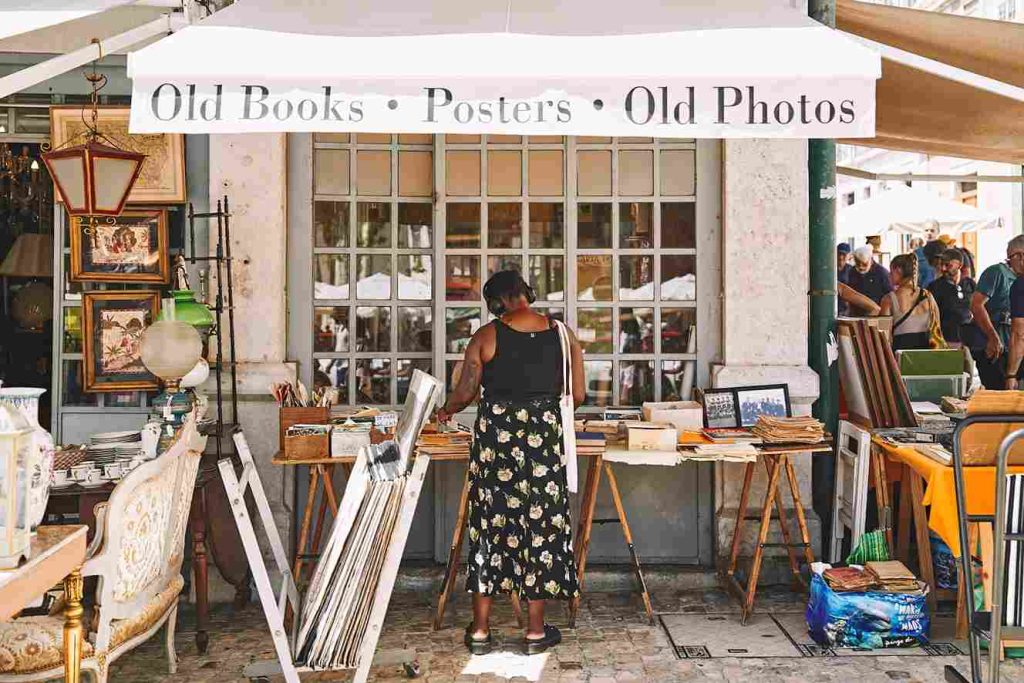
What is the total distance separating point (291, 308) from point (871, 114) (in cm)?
367

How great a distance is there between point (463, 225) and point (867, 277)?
5.78 m

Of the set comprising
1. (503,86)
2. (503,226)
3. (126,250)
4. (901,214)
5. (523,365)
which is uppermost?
(901,214)

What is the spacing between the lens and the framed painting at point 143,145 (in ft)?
19.7

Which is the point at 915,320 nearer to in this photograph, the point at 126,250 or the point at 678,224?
the point at 678,224

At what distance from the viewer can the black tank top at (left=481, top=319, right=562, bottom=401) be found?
5.11m

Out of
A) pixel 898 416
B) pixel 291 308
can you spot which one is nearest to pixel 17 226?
pixel 291 308

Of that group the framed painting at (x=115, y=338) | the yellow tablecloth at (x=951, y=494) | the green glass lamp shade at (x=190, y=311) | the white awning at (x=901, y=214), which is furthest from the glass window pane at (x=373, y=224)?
the white awning at (x=901, y=214)

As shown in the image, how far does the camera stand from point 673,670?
196 inches

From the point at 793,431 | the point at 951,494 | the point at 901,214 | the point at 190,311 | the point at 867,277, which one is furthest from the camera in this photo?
the point at 901,214

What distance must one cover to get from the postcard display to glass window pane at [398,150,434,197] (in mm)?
2353

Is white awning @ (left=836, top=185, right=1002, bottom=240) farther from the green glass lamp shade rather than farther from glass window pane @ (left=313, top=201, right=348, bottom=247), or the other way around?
the green glass lamp shade

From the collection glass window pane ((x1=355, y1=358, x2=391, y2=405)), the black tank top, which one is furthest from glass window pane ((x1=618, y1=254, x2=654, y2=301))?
glass window pane ((x1=355, y1=358, x2=391, y2=405))

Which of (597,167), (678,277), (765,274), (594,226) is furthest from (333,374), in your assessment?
(765,274)

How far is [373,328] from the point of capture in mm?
6441
